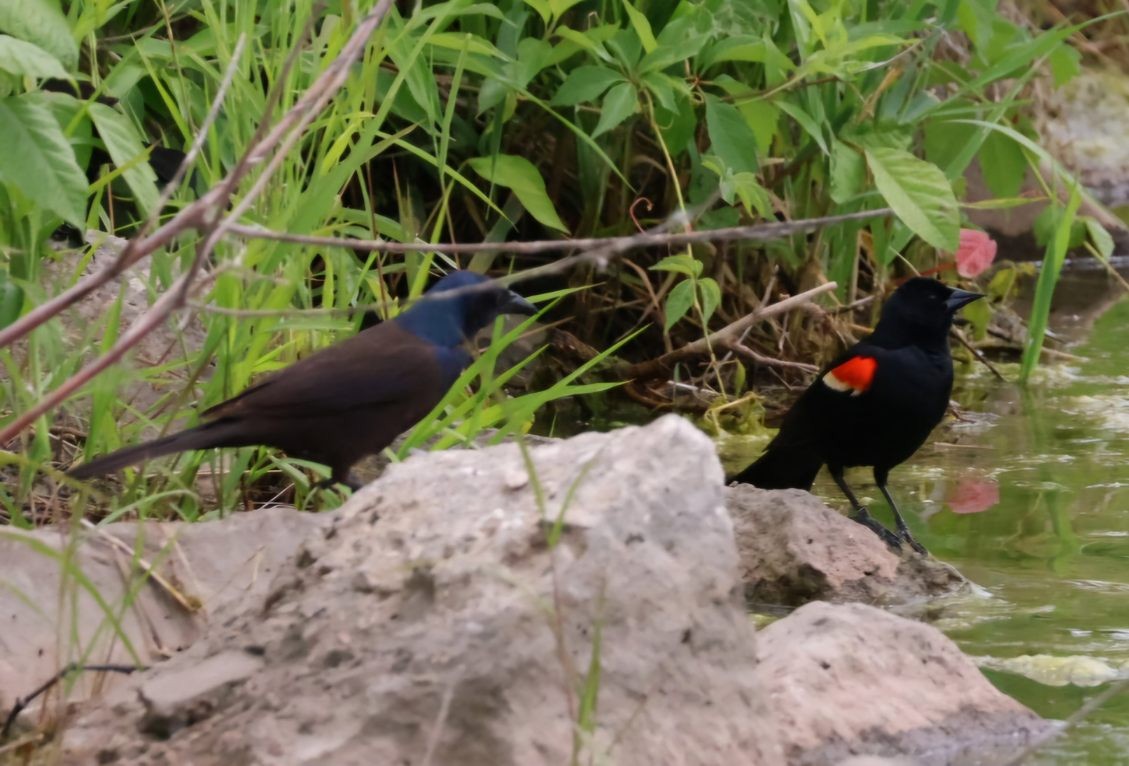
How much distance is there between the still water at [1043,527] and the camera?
2717 mm

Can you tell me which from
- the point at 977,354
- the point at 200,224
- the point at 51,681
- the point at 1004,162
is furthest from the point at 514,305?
the point at 977,354

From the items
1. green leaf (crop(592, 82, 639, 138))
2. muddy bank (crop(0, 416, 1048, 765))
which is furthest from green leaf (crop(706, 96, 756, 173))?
muddy bank (crop(0, 416, 1048, 765))

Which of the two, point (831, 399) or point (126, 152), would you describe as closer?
point (126, 152)

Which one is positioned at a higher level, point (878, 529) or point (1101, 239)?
point (1101, 239)

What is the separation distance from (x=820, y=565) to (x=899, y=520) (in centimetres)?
73

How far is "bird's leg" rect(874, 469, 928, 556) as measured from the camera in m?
3.61

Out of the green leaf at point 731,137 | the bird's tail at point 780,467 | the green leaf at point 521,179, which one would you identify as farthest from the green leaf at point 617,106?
the bird's tail at point 780,467

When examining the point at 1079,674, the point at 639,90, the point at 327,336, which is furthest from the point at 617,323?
the point at 1079,674

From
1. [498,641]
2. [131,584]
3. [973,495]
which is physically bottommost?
[973,495]

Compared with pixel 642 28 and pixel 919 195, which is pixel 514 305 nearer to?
pixel 642 28

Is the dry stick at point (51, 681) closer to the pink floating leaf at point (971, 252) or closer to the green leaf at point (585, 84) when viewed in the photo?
the green leaf at point (585, 84)

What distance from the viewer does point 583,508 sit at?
2.03m

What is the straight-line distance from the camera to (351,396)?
2.84 metres

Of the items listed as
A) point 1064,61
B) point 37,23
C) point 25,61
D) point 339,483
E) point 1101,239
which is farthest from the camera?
point 1101,239
